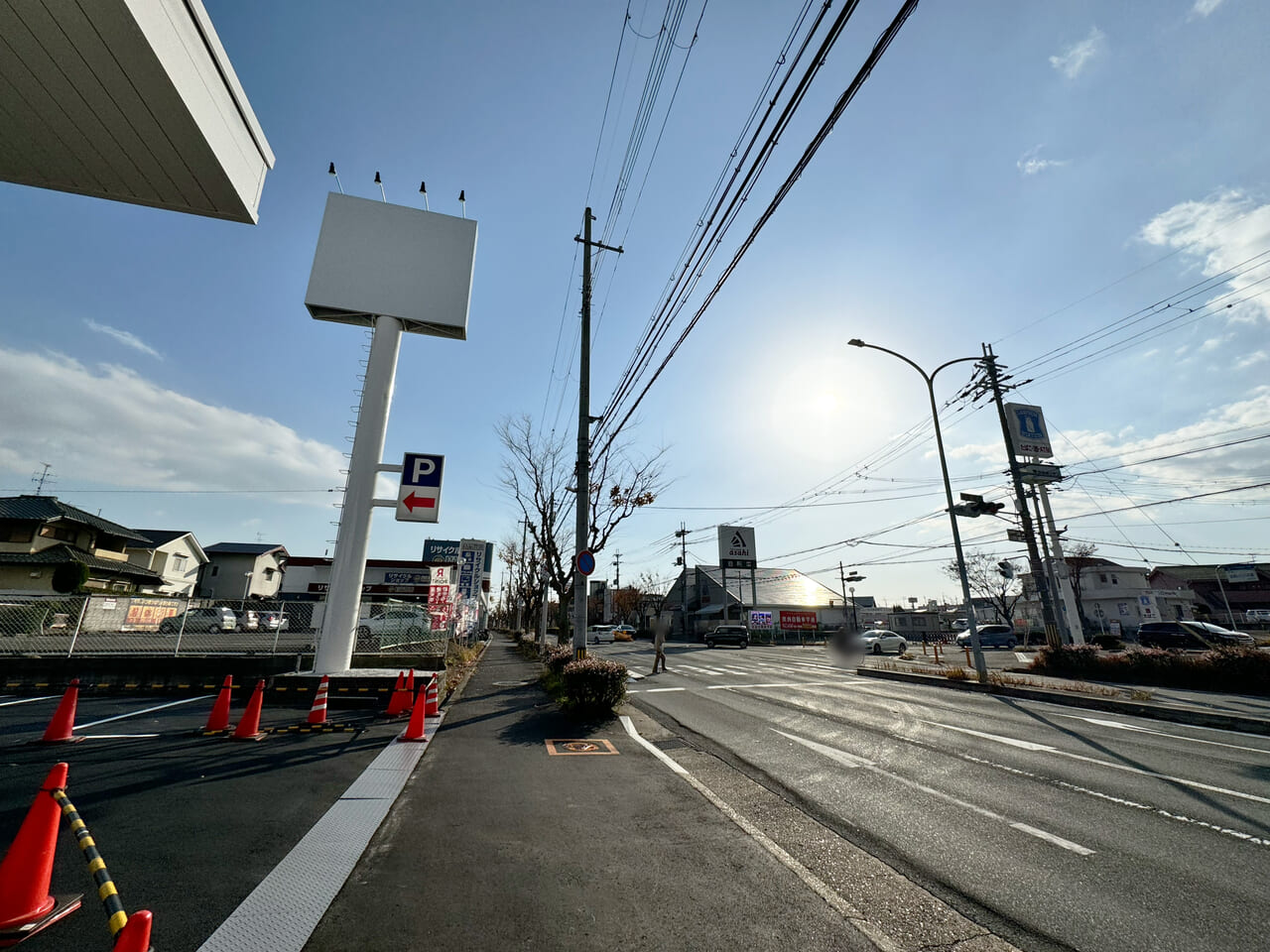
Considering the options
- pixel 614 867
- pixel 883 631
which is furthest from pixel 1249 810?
pixel 883 631

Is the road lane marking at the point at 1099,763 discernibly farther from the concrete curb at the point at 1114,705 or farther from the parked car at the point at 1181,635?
the parked car at the point at 1181,635

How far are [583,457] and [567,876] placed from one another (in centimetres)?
995

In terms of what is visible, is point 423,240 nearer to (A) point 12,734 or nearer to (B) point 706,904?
(A) point 12,734

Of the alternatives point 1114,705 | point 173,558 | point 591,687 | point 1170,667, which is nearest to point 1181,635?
point 1170,667

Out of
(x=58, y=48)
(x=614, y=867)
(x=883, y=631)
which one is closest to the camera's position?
(x=58, y=48)

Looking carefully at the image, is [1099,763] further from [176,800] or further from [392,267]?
[392,267]

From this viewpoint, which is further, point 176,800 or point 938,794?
point 938,794

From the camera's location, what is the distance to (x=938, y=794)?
550 cm

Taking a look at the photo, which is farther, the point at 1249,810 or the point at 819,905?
the point at 1249,810

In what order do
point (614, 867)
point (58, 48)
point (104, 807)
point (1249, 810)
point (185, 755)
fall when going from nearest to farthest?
point (58, 48), point (614, 867), point (104, 807), point (1249, 810), point (185, 755)

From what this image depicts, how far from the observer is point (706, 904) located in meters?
3.17

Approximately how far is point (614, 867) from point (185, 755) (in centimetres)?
607

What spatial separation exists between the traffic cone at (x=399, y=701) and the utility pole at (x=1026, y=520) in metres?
21.9

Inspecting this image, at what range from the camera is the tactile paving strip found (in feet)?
8.78
